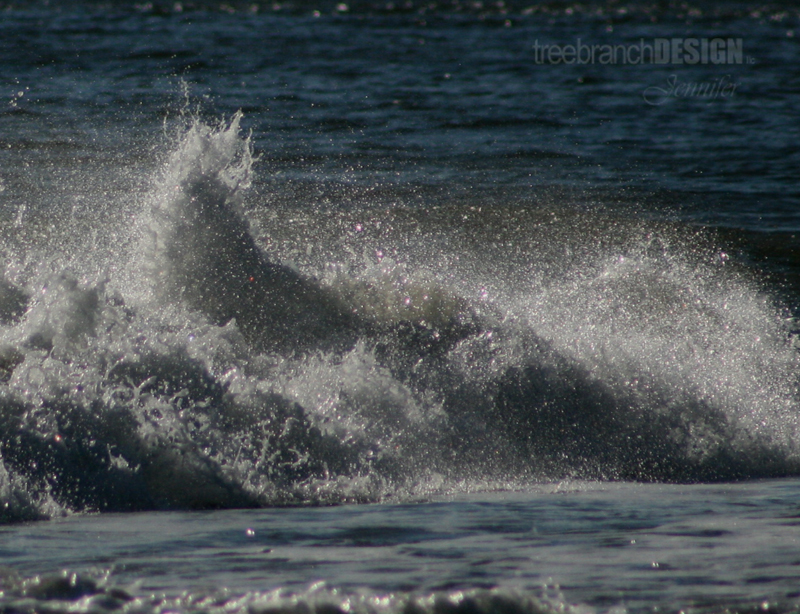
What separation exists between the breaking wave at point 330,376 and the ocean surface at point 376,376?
2cm

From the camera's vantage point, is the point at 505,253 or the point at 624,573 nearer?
the point at 624,573

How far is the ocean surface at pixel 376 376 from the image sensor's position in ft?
14.3

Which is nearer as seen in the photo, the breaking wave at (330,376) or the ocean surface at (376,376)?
the ocean surface at (376,376)

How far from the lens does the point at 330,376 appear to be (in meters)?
6.41

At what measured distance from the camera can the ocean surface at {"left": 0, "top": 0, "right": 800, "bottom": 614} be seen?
14.3 feet

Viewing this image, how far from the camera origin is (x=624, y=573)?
4305 millimetres

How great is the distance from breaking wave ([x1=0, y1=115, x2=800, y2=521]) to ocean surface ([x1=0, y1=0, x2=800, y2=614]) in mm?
20

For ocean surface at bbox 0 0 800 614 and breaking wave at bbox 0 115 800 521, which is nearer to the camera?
ocean surface at bbox 0 0 800 614

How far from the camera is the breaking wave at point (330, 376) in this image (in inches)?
220

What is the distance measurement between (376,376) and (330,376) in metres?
0.27

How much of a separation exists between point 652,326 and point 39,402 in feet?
17.6

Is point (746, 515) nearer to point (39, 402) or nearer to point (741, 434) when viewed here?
point (741, 434)

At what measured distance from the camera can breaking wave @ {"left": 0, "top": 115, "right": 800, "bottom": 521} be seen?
5.59 m

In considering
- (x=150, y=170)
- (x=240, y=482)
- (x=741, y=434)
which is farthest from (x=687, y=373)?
(x=150, y=170)
